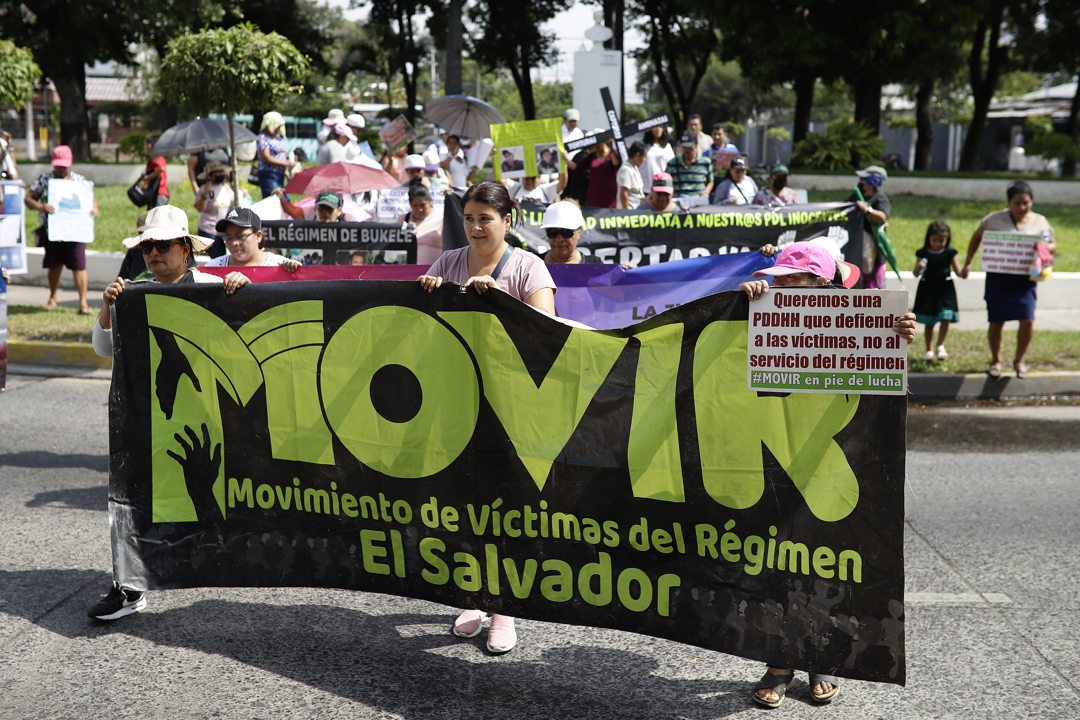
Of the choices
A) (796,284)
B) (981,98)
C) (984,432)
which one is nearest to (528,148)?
(984,432)

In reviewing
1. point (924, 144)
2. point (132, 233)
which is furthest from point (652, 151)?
point (924, 144)

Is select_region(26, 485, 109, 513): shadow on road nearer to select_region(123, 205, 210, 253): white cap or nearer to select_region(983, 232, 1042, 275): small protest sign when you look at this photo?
select_region(123, 205, 210, 253): white cap

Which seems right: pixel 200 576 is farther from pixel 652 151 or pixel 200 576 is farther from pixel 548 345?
pixel 652 151

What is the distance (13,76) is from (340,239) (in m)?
8.15

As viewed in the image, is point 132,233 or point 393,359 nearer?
point 393,359

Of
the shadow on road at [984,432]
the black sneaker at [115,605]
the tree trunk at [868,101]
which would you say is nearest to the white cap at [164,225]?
the black sneaker at [115,605]

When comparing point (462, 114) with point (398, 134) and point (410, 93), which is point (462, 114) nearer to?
point (398, 134)

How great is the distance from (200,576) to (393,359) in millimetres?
1291

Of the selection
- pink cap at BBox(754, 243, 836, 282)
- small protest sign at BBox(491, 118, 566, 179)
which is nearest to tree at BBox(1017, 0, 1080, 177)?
small protest sign at BBox(491, 118, 566, 179)

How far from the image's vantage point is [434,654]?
4.32 metres

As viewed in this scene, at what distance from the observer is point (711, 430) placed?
3.78m

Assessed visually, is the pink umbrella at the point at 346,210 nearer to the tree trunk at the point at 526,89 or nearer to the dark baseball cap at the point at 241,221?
the dark baseball cap at the point at 241,221

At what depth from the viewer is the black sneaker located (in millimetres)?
4484

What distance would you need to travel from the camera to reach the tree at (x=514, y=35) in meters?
41.7
